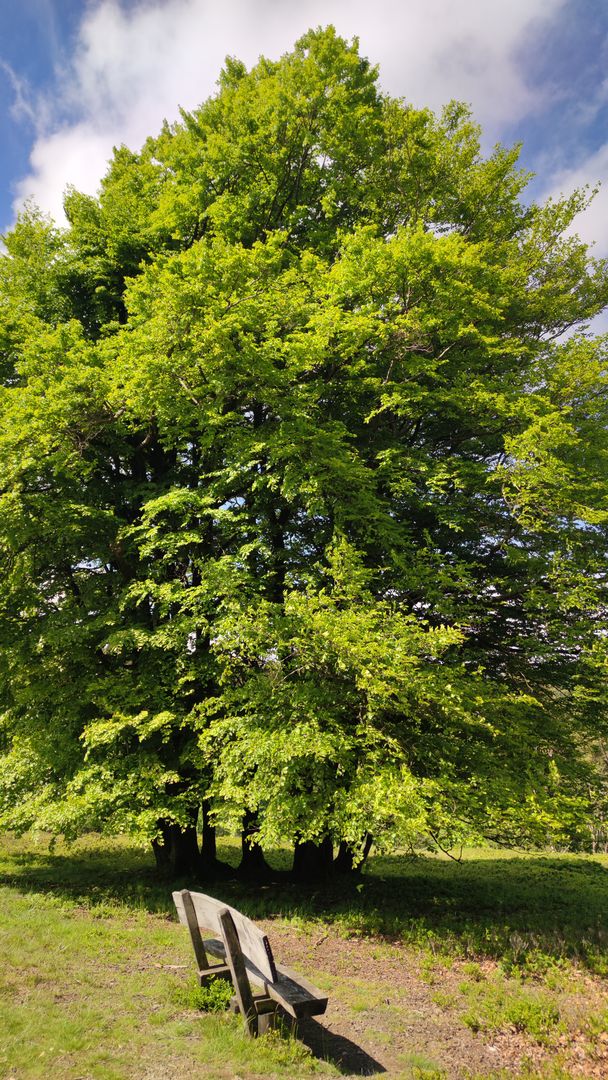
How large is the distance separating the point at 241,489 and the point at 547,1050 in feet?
31.7

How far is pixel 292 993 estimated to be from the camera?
198 inches

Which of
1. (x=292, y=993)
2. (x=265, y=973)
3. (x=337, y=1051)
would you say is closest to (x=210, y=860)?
(x=337, y=1051)

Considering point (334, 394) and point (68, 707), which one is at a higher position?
point (334, 394)

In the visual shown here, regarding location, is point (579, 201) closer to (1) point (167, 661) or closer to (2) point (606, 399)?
(2) point (606, 399)

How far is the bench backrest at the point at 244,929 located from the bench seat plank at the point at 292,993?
16 cm

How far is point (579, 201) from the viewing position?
13664 millimetres

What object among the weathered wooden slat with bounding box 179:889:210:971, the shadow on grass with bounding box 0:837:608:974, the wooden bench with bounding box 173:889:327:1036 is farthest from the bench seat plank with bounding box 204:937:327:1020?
the shadow on grass with bounding box 0:837:608:974

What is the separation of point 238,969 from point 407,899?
7.75 metres

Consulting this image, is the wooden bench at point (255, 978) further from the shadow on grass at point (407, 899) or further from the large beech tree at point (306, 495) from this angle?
the shadow on grass at point (407, 899)

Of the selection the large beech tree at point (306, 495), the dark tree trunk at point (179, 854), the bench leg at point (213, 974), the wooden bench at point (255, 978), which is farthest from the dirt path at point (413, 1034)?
the dark tree trunk at point (179, 854)

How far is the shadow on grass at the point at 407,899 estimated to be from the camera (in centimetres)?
880

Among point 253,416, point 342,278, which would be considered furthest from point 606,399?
point 253,416

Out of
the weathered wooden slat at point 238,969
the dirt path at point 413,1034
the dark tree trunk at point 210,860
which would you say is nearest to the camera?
the weathered wooden slat at point 238,969

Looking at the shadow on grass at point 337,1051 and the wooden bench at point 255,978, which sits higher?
the wooden bench at point 255,978
